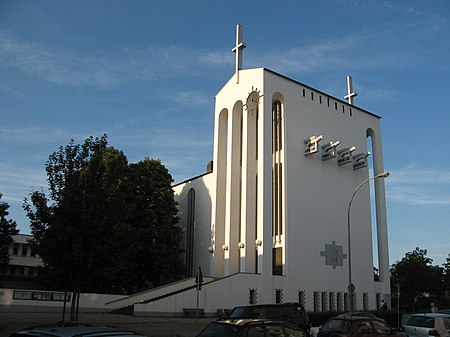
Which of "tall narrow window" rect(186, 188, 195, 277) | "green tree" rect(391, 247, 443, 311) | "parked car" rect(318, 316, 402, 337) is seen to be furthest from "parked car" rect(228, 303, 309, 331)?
"green tree" rect(391, 247, 443, 311)

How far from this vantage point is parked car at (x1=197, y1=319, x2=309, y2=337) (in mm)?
9234

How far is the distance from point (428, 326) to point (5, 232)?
23504mm

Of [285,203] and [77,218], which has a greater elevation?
[285,203]

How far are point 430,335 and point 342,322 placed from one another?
3.81 metres

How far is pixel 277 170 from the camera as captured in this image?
125ft

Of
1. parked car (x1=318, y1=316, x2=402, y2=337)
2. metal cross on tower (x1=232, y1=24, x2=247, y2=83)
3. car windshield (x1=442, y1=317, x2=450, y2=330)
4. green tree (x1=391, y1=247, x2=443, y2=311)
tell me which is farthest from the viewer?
green tree (x1=391, y1=247, x2=443, y2=311)

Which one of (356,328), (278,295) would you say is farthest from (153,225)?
(356,328)

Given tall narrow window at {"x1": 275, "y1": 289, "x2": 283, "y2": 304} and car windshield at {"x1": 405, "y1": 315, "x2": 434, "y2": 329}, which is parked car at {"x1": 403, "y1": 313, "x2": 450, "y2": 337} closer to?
car windshield at {"x1": 405, "y1": 315, "x2": 434, "y2": 329}

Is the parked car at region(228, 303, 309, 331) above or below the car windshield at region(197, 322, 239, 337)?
below

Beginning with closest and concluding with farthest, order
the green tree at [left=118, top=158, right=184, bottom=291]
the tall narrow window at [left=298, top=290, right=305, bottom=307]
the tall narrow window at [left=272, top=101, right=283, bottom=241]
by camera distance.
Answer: the tall narrow window at [left=298, top=290, right=305, bottom=307]
the tall narrow window at [left=272, top=101, right=283, bottom=241]
the green tree at [left=118, top=158, right=184, bottom=291]

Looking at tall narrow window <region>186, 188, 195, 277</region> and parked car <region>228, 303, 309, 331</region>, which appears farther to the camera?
tall narrow window <region>186, 188, 195, 277</region>

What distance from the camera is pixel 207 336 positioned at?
9758 millimetres

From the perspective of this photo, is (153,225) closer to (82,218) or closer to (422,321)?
(82,218)

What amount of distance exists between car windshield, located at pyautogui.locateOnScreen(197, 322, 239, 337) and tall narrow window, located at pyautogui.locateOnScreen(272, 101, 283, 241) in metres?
26.8
